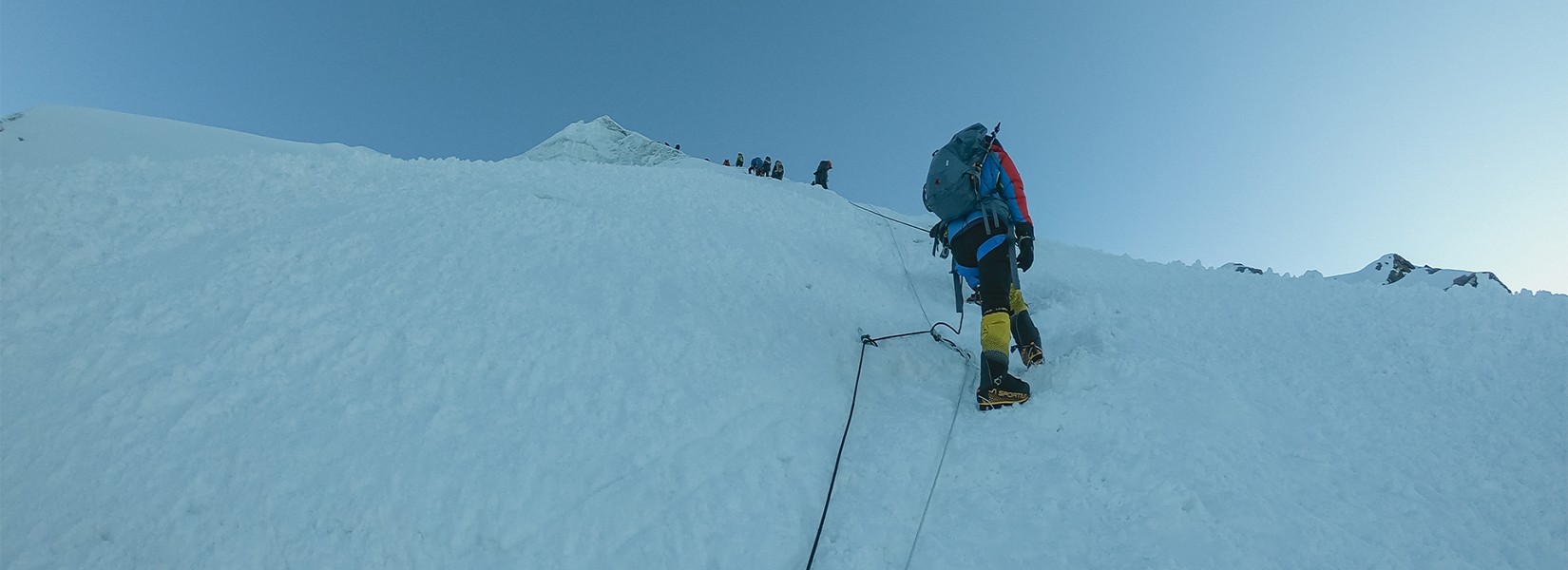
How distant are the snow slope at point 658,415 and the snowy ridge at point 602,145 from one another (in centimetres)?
5584

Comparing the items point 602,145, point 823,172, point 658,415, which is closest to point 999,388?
point 658,415

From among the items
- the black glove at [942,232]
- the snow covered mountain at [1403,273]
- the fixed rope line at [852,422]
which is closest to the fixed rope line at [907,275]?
→ the fixed rope line at [852,422]

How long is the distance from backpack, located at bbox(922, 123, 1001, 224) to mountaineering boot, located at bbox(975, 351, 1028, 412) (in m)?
1.42

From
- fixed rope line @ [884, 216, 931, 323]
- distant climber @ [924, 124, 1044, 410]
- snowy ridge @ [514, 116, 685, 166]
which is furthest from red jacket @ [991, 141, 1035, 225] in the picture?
snowy ridge @ [514, 116, 685, 166]

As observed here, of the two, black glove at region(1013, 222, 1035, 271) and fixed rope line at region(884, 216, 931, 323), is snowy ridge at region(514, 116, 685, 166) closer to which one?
fixed rope line at region(884, 216, 931, 323)

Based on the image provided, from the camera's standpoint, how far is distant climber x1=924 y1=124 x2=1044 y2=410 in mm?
5762

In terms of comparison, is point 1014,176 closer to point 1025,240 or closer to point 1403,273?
point 1025,240

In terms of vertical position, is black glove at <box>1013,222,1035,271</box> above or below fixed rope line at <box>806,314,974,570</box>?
above

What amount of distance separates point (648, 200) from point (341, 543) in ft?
25.2

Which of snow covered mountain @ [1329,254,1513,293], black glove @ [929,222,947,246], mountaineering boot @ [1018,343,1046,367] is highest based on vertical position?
snow covered mountain @ [1329,254,1513,293]

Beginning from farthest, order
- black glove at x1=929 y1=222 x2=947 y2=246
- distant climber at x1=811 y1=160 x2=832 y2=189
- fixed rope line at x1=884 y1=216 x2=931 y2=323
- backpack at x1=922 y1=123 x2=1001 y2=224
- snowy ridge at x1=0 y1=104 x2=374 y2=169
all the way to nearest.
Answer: distant climber at x1=811 y1=160 x2=832 y2=189 → snowy ridge at x1=0 y1=104 x2=374 y2=169 → fixed rope line at x1=884 y1=216 x2=931 y2=323 → black glove at x1=929 y1=222 x2=947 y2=246 → backpack at x1=922 y1=123 x2=1001 y2=224

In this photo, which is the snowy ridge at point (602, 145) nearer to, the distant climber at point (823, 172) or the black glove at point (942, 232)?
the distant climber at point (823, 172)

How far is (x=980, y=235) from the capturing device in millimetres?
5953

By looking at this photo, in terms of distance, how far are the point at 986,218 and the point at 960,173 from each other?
467 mm
